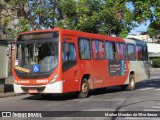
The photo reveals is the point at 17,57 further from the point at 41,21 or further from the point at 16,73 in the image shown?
the point at 41,21

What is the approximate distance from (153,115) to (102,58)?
26.1 feet

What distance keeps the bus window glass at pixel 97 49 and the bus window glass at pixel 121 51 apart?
2.17 metres

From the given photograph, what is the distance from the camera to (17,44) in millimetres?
17062

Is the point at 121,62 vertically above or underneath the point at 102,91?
above

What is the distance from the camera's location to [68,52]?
A: 1638 cm

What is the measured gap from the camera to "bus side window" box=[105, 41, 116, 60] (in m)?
20.1

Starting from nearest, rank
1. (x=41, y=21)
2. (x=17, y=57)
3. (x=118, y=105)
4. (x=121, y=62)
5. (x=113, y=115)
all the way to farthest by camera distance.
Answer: (x=113, y=115)
(x=118, y=105)
(x=17, y=57)
(x=121, y=62)
(x=41, y=21)

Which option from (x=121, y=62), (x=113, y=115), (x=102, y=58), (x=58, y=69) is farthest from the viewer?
(x=121, y=62)

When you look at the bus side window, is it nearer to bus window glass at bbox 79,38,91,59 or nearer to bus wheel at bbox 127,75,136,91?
→ bus window glass at bbox 79,38,91,59

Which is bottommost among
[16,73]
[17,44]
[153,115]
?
[153,115]

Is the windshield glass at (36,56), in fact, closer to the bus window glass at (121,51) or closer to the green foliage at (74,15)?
the bus window glass at (121,51)

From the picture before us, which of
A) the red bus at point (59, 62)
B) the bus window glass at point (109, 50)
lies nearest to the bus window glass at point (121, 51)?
the bus window glass at point (109, 50)

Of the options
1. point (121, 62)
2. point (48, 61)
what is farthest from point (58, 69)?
Answer: point (121, 62)

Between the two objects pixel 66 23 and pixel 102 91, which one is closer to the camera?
pixel 102 91
